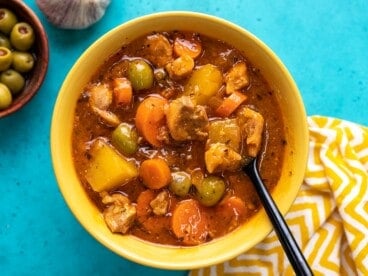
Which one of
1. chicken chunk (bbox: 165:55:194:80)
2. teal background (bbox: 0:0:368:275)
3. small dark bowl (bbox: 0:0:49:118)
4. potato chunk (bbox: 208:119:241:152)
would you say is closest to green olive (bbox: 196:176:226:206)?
potato chunk (bbox: 208:119:241:152)

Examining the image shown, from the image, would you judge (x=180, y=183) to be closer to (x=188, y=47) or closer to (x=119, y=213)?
(x=119, y=213)

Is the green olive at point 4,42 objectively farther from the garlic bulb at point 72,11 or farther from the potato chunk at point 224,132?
Answer: the potato chunk at point 224,132

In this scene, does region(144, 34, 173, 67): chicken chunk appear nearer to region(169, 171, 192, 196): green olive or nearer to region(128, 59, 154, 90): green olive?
region(128, 59, 154, 90): green olive

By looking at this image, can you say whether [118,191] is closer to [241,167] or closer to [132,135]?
[132,135]

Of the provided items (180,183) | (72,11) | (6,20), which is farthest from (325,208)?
(6,20)

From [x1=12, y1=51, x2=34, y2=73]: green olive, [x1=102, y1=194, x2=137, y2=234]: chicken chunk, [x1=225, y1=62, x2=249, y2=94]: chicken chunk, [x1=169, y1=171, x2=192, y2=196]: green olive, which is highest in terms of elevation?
[x1=225, y1=62, x2=249, y2=94]: chicken chunk

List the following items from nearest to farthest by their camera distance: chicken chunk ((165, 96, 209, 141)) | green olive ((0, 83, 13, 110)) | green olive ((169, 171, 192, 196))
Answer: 1. chicken chunk ((165, 96, 209, 141))
2. green olive ((169, 171, 192, 196))
3. green olive ((0, 83, 13, 110))
